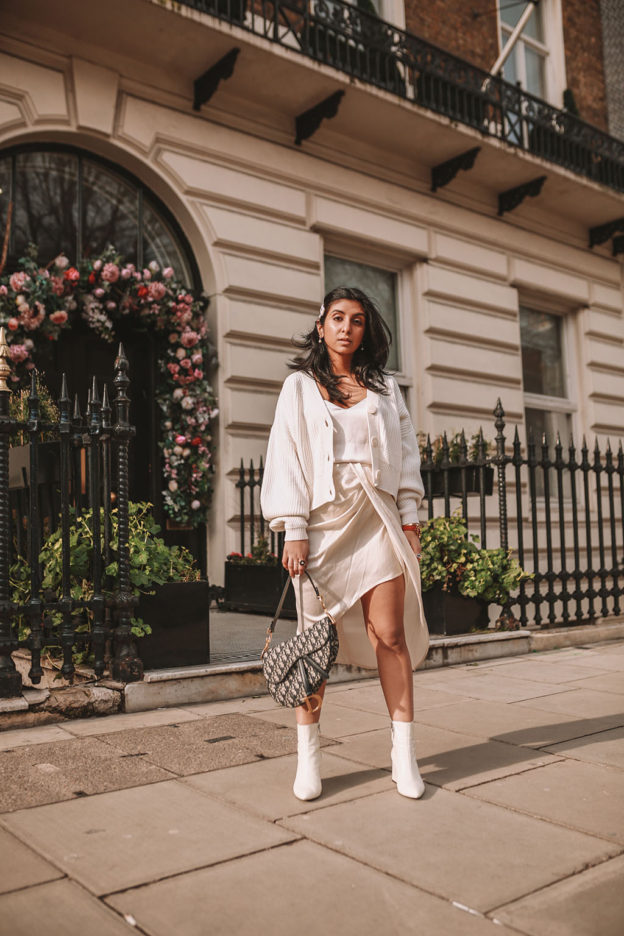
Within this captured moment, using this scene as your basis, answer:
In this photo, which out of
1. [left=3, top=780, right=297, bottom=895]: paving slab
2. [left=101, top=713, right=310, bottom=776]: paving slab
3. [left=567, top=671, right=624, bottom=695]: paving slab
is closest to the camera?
[left=3, top=780, right=297, bottom=895]: paving slab

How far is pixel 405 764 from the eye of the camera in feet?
9.74

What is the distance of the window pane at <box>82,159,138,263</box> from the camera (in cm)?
837

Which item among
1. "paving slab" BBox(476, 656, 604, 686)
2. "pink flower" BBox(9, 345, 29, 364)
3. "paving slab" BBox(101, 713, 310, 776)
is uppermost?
"pink flower" BBox(9, 345, 29, 364)

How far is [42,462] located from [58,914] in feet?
10.2

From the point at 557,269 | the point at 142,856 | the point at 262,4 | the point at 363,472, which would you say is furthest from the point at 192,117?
the point at 142,856

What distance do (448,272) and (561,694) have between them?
24.4 feet

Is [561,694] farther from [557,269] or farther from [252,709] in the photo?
[557,269]

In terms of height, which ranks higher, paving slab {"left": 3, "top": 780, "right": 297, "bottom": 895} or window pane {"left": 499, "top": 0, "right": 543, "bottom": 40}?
window pane {"left": 499, "top": 0, "right": 543, "bottom": 40}

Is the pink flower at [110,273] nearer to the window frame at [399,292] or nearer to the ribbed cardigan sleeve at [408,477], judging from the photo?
the window frame at [399,292]

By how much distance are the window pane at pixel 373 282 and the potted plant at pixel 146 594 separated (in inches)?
246

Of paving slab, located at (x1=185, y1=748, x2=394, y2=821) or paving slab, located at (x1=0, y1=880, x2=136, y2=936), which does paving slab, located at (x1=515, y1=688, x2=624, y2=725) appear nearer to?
paving slab, located at (x1=185, y1=748, x2=394, y2=821)

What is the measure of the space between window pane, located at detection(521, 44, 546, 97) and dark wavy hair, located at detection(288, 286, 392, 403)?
1156 cm

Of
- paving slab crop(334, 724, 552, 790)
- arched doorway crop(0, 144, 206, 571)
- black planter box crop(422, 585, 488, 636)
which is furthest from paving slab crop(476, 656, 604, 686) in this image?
arched doorway crop(0, 144, 206, 571)

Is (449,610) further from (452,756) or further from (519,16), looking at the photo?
(519,16)
